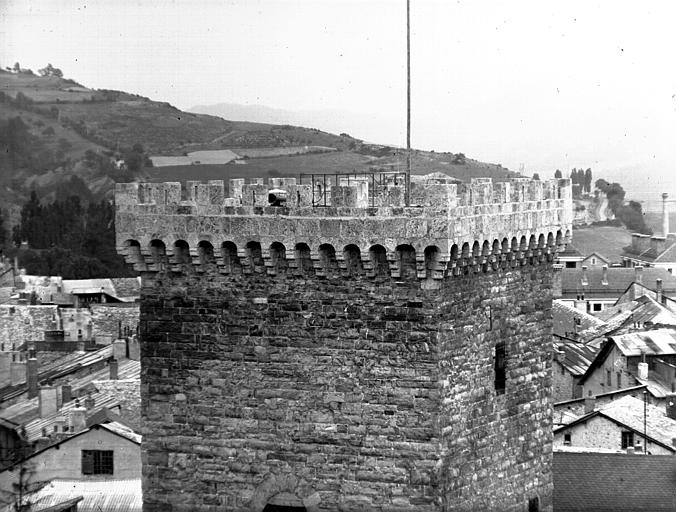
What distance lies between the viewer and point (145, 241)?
27.5 m

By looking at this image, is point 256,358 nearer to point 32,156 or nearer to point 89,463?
point 89,463

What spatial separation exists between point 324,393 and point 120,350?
51848 millimetres

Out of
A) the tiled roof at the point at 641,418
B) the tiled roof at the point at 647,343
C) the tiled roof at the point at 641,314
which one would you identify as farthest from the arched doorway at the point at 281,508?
the tiled roof at the point at 641,314

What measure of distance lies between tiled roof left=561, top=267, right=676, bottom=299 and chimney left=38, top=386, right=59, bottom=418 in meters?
69.8

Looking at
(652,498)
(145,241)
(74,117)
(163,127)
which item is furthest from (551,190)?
(74,117)

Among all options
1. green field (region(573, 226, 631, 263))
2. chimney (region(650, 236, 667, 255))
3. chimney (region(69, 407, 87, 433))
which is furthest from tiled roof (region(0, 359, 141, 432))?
green field (region(573, 226, 631, 263))

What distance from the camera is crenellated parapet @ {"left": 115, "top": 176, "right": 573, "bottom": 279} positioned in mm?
25766

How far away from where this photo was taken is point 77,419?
5872cm

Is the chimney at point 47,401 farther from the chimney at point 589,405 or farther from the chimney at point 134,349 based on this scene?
the chimney at point 589,405

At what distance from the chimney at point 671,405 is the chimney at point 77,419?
18.9 m

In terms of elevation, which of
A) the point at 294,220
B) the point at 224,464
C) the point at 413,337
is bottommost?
the point at 224,464

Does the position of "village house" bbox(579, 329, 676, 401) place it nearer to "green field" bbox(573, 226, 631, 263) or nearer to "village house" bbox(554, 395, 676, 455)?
"village house" bbox(554, 395, 676, 455)

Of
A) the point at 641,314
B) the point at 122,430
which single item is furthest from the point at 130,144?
the point at 122,430

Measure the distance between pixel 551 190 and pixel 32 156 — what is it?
8074 centimetres
